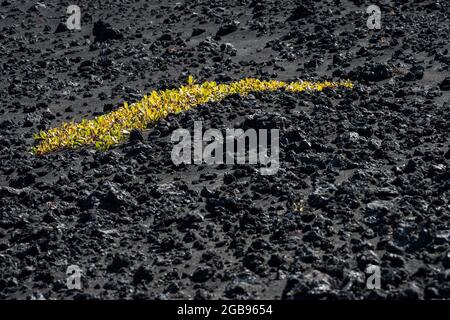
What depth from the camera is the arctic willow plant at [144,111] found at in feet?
47.9

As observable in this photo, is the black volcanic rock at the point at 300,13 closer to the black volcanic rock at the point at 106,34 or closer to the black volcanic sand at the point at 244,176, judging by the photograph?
the black volcanic sand at the point at 244,176

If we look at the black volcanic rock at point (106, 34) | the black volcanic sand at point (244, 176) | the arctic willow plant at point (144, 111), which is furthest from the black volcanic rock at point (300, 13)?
the arctic willow plant at point (144, 111)

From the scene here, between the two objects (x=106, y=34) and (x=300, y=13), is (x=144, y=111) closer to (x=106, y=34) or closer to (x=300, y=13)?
(x=106, y=34)

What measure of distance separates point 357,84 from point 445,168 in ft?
16.0

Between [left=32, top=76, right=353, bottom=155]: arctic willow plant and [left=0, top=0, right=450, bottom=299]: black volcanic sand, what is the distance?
0.35 metres

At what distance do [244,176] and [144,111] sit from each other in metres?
3.71

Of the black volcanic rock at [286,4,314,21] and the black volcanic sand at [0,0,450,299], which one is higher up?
the black volcanic rock at [286,4,314,21]

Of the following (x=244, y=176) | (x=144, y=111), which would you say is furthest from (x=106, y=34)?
(x=244, y=176)

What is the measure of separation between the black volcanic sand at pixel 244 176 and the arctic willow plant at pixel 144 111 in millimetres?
346

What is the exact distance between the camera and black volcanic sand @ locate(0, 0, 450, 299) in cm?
956

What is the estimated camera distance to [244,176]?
1252 cm

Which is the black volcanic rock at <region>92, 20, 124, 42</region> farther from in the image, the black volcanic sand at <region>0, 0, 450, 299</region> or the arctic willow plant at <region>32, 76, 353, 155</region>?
the arctic willow plant at <region>32, 76, 353, 155</region>

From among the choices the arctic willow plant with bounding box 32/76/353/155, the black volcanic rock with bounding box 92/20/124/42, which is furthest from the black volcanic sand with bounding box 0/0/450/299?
the arctic willow plant with bounding box 32/76/353/155
